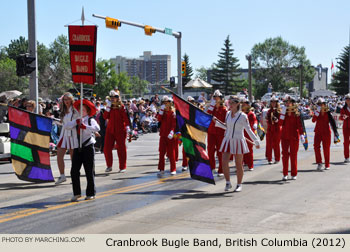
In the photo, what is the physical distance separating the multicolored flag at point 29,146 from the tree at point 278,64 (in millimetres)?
115272

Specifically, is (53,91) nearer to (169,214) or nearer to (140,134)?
(140,134)

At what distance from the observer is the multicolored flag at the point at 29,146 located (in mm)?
10859

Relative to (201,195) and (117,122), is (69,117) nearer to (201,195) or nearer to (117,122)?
(201,195)

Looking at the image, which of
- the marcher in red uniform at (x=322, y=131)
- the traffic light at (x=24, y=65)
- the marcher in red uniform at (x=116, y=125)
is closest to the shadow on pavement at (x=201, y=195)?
the marcher in red uniform at (x=116, y=125)

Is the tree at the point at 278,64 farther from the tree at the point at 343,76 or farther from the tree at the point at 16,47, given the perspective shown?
the tree at the point at 16,47

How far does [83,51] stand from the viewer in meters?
9.80

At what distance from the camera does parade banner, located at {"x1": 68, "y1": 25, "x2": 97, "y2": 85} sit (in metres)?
9.73

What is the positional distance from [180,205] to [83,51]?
3.35m

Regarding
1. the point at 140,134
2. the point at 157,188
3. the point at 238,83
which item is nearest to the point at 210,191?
the point at 157,188

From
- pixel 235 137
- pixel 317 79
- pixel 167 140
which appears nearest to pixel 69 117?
pixel 235 137

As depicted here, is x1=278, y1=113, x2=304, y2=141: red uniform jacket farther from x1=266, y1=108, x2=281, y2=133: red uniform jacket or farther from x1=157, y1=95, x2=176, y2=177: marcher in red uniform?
x1=266, y1=108, x2=281, y2=133: red uniform jacket

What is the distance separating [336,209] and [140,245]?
3692mm

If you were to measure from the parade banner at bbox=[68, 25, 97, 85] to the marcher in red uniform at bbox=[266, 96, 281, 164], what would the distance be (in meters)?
6.33

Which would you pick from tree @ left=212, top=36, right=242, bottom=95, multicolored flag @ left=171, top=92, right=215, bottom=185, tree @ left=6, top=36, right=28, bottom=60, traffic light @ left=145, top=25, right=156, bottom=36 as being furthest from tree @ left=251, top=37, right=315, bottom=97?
multicolored flag @ left=171, top=92, right=215, bottom=185
